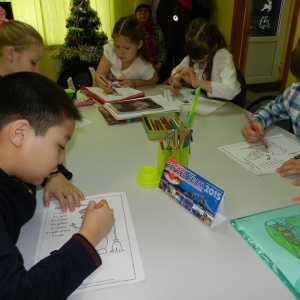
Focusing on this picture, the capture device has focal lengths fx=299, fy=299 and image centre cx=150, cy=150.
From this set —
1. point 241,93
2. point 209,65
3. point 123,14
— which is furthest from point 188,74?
point 123,14

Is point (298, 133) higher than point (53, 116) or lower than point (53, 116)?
lower

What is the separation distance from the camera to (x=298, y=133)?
1.30 m

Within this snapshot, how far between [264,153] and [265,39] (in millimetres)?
3788

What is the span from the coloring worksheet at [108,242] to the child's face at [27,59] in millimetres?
726

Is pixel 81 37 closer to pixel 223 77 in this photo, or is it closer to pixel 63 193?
pixel 223 77

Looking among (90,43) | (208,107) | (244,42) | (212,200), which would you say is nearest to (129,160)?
(212,200)

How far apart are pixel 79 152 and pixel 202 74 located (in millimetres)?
1016

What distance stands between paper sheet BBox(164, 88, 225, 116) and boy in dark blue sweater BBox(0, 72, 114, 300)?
0.89 meters

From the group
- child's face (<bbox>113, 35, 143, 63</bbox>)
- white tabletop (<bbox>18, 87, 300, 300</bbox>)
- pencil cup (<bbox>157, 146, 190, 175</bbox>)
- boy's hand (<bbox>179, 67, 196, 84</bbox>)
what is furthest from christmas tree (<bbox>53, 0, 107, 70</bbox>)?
pencil cup (<bbox>157, 146, 190, 175</bbox>)

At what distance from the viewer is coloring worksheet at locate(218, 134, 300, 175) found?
98 centimetres

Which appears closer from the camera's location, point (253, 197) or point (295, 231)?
point (295, 231)

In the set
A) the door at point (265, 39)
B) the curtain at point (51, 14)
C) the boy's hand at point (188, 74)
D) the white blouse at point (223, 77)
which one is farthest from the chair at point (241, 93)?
the door at point (265, 39)

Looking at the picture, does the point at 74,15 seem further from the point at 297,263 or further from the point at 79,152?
the point at 297,263

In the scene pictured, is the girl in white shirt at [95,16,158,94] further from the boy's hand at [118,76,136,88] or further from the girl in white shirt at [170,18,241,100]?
the girl in white shirt at [170,18,241,100]
